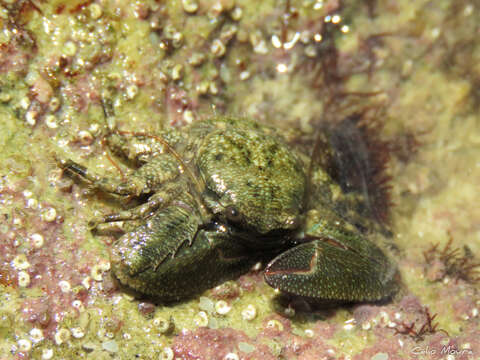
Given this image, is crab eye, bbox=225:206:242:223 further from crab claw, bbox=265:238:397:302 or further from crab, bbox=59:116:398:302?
crab claw, bbox=265:238:397:302

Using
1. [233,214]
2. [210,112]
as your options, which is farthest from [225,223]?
[210,112]

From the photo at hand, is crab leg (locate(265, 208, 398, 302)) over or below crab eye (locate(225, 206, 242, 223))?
below

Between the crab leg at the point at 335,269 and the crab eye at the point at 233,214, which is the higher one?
the crab eye at the point at 233,214

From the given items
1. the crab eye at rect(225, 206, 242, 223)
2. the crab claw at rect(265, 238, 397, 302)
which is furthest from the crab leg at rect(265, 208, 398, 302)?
the crab eye at rect(225, 206, 242, 223)

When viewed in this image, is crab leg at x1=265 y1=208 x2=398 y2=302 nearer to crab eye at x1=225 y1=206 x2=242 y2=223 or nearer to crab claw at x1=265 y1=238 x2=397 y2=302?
crab claw at x1=265 y1=238 x2=397 y2=302

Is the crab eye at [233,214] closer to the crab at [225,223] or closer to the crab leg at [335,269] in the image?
the crab at [225,223]

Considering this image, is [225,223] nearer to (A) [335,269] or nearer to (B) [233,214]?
(B) [233,214]

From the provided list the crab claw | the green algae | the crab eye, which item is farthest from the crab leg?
the crab eye

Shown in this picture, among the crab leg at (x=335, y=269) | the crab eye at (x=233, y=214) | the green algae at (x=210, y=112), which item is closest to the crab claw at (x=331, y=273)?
the crab leg at (x=335, y=269)

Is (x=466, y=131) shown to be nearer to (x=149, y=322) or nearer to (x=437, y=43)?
(x=437, y=43)
